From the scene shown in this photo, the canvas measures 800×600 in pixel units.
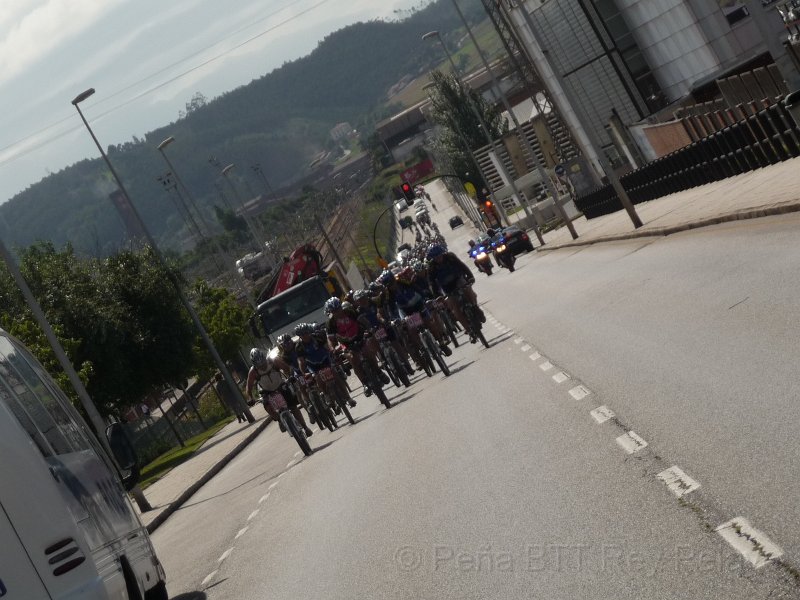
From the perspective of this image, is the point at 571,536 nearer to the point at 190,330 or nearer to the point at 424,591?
the point at 424,591

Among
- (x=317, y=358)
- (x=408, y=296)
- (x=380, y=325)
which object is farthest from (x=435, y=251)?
(x=317, y=358)

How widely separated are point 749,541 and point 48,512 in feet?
11.0

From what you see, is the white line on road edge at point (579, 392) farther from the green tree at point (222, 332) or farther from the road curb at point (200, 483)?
the green tree at point (222, 332)

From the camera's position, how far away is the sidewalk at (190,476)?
86.3 ft

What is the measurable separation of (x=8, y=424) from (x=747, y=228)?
17156 millimetres

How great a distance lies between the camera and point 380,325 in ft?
77.9

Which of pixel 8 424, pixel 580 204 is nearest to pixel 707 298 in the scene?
pixel 8 424

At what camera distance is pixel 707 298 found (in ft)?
54.7

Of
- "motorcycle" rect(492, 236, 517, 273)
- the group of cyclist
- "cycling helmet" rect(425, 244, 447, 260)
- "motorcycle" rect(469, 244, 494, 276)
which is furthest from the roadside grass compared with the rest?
"cycling helmet" rect(425, 244, 447, 260)

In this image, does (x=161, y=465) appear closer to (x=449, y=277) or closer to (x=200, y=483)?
(x=200, y=483)

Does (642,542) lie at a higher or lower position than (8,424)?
lower

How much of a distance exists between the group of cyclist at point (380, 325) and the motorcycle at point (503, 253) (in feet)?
97.8

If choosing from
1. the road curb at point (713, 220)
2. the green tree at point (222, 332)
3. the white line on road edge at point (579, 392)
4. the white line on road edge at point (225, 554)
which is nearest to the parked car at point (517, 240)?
the green tree at point (222, 332)

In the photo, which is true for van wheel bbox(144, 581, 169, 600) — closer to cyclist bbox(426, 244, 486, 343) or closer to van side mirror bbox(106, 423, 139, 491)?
van side mirror bbox(106, 423, 139, 491)
